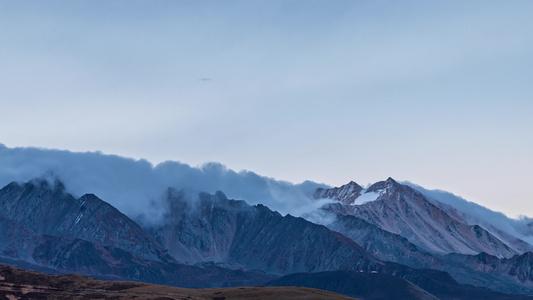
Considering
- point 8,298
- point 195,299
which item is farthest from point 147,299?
point 8,298

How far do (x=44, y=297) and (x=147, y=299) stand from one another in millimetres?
24697

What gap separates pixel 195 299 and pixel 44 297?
3605cm

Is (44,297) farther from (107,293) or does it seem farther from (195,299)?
(195,299)

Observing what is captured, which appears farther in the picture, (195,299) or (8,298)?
(195,299)

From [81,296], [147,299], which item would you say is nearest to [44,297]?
[81,296]

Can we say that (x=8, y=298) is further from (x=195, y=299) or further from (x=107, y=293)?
(x=195, y=299)

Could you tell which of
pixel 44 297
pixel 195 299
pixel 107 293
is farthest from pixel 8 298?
pixel 195 299

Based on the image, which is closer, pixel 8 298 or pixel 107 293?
pixel 8 298

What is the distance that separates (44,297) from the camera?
19162 cm

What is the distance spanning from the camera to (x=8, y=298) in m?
186

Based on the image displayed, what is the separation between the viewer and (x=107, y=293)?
199 metres

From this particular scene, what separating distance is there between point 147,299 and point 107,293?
14.5 m

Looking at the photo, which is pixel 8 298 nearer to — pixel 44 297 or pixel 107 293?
pixel 44 297

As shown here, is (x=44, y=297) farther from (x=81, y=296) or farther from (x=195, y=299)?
(x=195, y=299)
